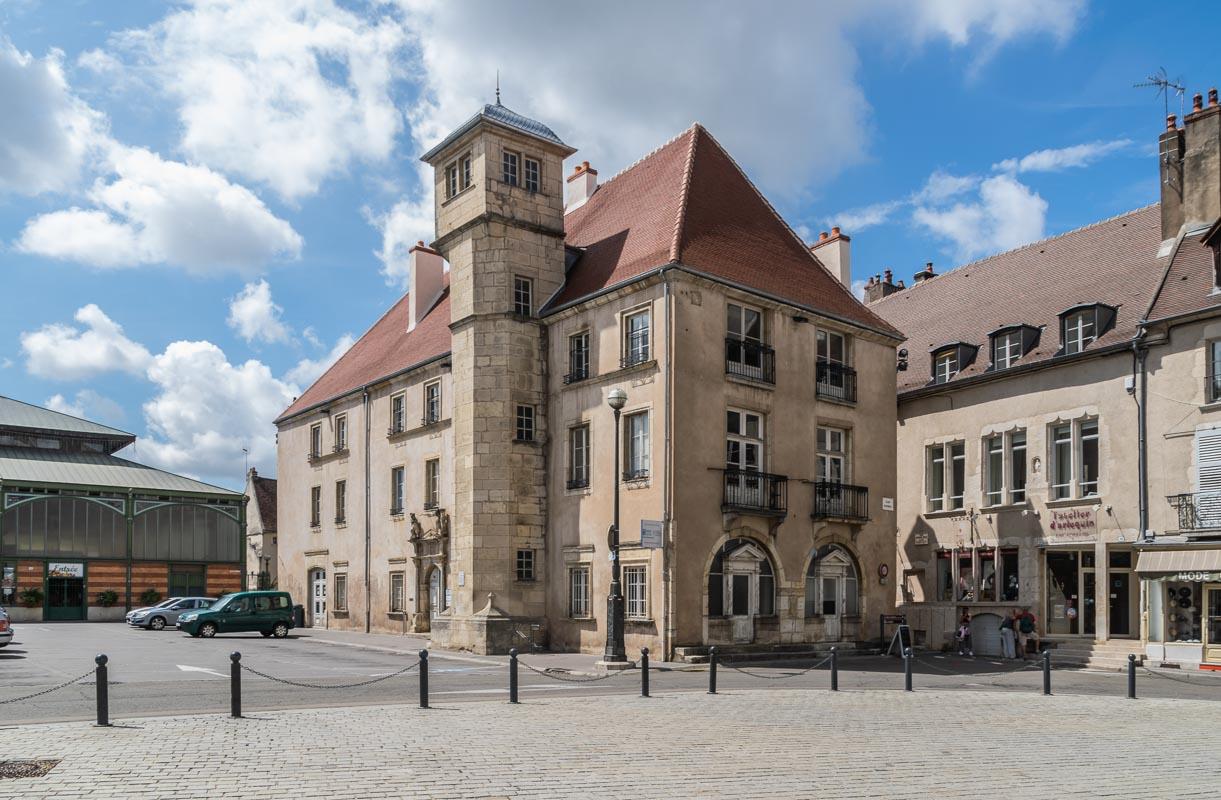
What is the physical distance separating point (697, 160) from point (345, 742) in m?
21.3

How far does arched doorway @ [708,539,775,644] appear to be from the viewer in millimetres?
25109

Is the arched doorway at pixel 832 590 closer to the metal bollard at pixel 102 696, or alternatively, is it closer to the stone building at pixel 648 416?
the stone building at pixel 648 416

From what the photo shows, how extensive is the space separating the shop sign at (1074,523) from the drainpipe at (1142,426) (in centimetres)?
148

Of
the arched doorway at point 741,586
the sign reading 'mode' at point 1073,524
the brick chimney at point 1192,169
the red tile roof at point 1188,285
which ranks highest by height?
the brick chimney at point 1192,169

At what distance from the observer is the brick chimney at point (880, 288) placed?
4262 cm

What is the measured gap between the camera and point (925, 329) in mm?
35906

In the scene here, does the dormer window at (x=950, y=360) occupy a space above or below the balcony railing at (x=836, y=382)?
above

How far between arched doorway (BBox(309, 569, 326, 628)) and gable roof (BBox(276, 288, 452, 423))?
6.06 m

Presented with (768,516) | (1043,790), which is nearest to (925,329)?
(768,516)

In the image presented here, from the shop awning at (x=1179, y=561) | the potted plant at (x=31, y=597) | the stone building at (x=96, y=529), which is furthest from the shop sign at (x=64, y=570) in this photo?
the shop awning at (x=1179, y=561)

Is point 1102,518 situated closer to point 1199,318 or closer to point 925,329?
point 1199,318

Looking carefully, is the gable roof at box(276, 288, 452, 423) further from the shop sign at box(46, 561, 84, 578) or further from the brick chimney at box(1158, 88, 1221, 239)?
the brick chimney at box(1158, 88, 1221, 239)

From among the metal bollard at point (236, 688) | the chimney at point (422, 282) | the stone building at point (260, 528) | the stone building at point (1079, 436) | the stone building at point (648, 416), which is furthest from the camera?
the stone building at point (260, 528)

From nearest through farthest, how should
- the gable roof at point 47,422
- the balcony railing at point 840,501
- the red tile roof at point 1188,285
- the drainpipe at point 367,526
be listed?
1. the red tile roof at point 1188,285
2. the balcony railing at point 840,501
3. the drainpipe at point 367,526
4. the gable roof at point 47,422
